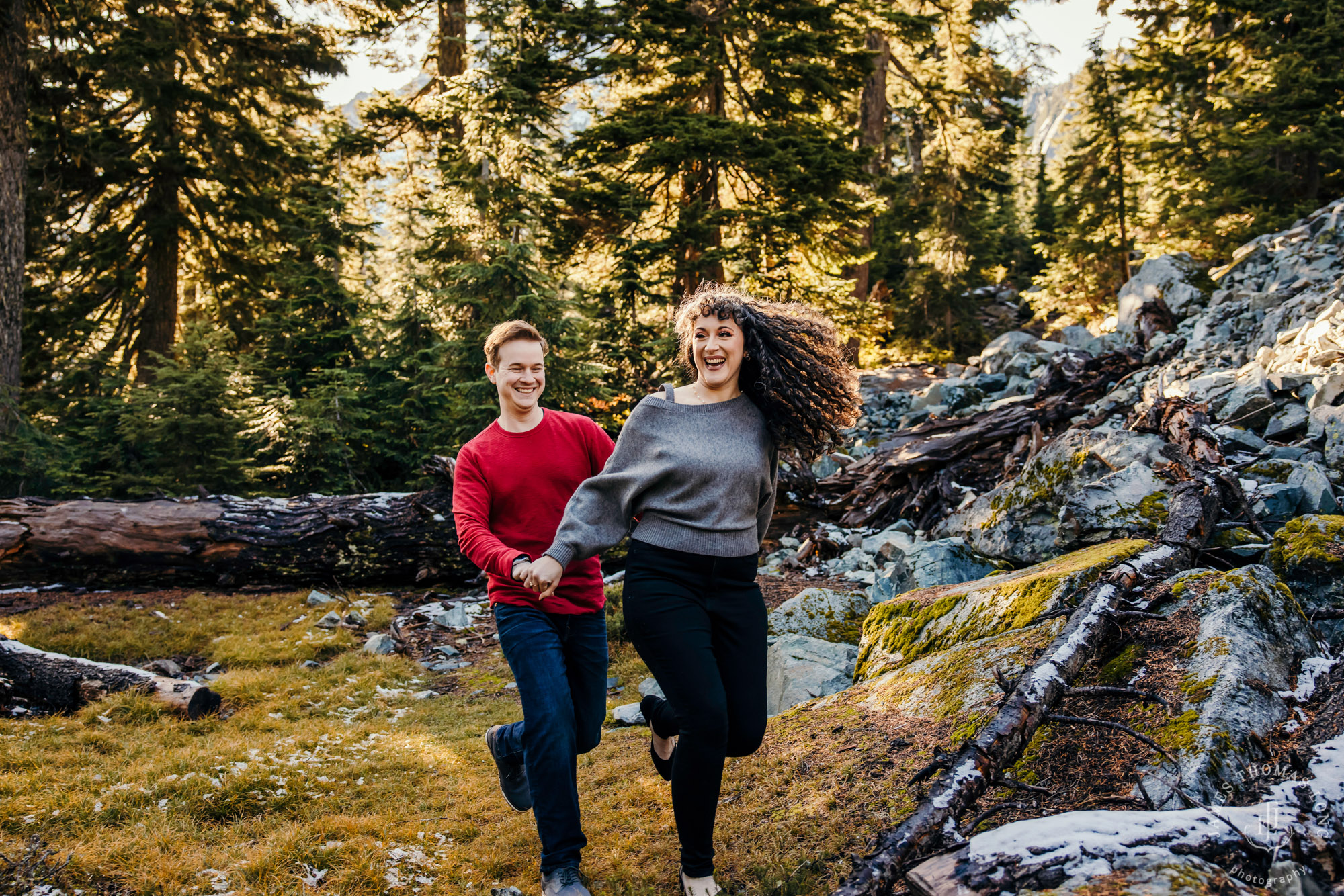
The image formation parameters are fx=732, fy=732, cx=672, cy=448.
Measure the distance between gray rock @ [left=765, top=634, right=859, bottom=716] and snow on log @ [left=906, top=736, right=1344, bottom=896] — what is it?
2475 mm

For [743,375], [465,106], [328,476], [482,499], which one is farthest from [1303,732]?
[465,106]

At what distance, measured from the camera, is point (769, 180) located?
13789 millimetres

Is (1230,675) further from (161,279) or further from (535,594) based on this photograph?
(161,279)

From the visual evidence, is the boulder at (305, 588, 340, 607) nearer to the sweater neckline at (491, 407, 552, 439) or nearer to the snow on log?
the sweater neckline at (491, 407, 552, 439)

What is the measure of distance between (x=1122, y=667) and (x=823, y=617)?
2790 mm

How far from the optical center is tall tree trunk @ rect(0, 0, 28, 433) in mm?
11445

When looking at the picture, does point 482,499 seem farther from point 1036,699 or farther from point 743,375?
point 1036,699

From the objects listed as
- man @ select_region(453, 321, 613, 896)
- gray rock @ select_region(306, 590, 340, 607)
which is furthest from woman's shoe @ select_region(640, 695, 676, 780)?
gray rock @ select_region(306, 590, 340, 607)

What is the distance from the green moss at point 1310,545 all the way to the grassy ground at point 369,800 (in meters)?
2.35

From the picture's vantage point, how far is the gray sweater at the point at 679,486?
293 cm

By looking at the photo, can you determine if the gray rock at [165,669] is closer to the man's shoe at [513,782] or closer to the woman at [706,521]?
the man's shoe at [513,782]

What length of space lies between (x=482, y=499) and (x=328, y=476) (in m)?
8.43

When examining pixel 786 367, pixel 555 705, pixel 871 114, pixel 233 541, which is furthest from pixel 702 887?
pixel 871 114

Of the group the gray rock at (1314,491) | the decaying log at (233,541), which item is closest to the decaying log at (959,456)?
the gray rock at (1314,491)
